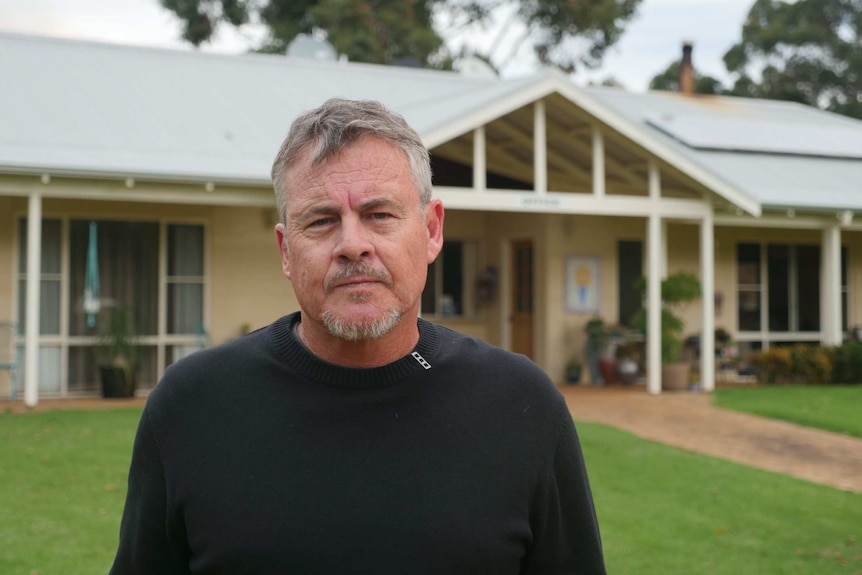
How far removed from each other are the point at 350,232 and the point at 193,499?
55 cm

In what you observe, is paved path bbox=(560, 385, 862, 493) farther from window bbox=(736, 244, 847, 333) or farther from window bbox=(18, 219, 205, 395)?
window bbox=(18, 219, 205, 395)

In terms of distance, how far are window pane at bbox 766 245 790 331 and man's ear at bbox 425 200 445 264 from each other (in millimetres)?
16384

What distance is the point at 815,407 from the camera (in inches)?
503

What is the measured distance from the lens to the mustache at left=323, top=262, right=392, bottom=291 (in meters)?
1.92

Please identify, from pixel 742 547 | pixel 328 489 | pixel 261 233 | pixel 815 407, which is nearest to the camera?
pixel 328 489

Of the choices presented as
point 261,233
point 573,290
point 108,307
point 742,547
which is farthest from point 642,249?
point 742,547

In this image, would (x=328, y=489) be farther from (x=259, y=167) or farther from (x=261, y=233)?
(x=261, y=233)

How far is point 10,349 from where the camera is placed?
516 inches

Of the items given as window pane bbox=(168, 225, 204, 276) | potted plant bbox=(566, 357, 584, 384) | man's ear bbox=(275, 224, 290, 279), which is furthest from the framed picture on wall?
man's ear bbox=(275, 224, 290, 279)

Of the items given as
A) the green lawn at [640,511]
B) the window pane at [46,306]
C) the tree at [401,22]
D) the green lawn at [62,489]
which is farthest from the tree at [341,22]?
the green lawn at [640,511]

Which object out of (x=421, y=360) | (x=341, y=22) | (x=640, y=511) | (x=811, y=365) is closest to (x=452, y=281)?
(x=811, y=365)

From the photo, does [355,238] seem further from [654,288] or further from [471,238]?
[471,238]

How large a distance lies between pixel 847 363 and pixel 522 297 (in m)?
4.94

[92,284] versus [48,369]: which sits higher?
[92,284]
